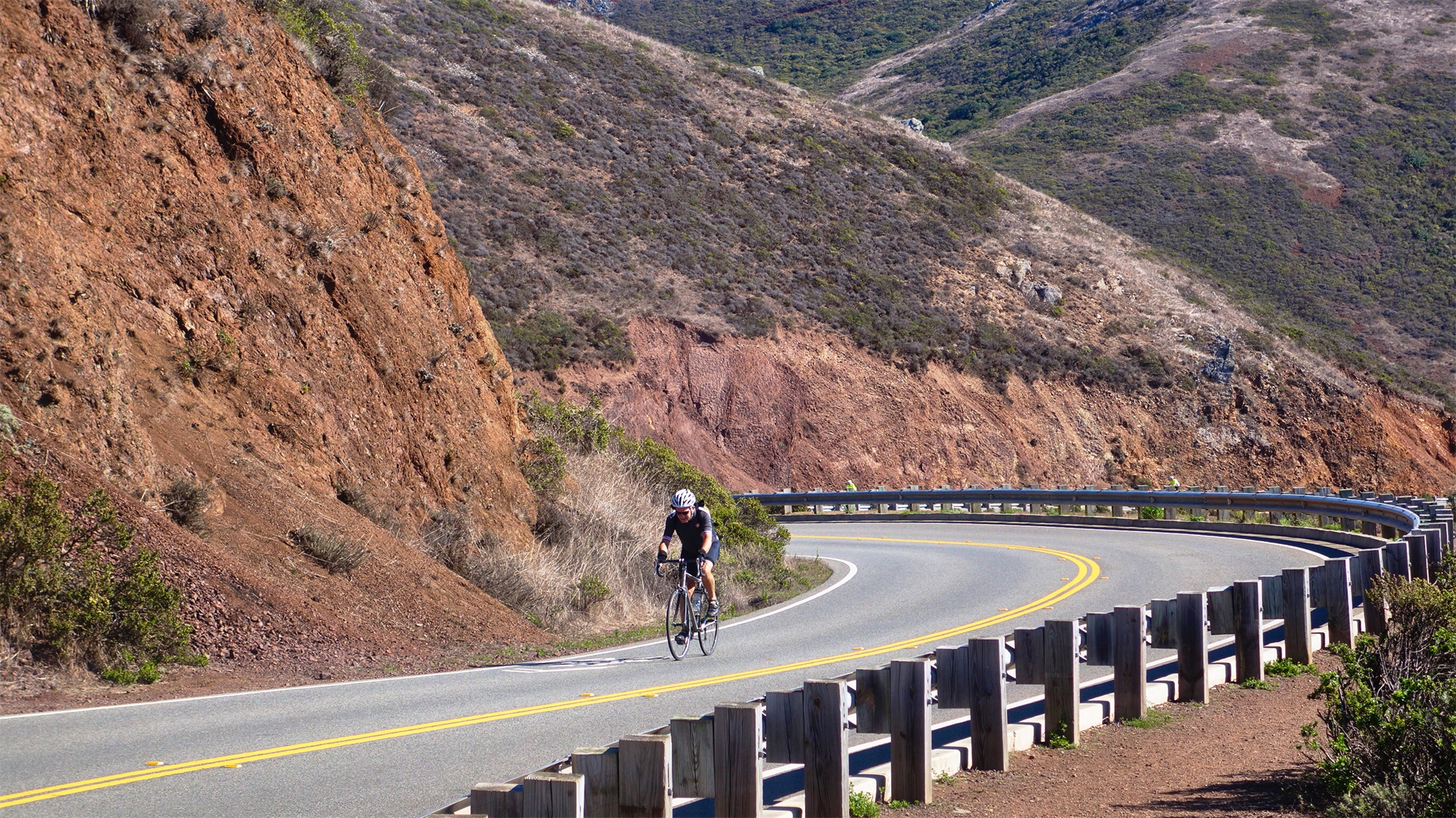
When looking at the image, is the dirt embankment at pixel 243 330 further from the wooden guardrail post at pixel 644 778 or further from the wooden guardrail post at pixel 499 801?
the wooden guardrail post at pixel 499 801

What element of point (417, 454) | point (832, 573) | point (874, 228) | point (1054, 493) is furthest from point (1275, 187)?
Answer: point (417, 454)

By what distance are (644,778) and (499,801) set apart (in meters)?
0.65

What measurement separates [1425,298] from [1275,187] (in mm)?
12540

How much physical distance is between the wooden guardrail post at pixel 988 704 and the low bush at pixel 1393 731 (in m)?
1.58

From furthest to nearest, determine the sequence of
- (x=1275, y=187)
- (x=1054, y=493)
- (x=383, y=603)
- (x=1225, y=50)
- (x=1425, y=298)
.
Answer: (x=1225, y=50) < (x=1275, y=187) < (x=1425, y=298) < (x=1054, y=493) < (x=383, y=603)

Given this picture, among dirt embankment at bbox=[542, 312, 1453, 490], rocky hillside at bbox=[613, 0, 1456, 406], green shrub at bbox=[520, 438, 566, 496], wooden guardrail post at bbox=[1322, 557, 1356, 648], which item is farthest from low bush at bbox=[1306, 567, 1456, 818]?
rocky hillside at bbox=[613, 0, 1456, 406]

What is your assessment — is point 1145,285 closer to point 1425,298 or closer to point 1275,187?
point 1425,298

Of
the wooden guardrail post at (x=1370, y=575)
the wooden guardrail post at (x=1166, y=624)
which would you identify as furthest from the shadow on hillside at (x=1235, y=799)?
the wooden guardrail post at (x=1370, y=575)

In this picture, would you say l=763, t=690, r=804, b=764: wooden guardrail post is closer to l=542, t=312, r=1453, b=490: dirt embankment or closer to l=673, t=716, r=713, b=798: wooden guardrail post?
l=673, t=716, r=713, b=798: wooden guardrail post

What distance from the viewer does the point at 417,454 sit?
647 inches

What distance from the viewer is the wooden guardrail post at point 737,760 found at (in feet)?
17.8

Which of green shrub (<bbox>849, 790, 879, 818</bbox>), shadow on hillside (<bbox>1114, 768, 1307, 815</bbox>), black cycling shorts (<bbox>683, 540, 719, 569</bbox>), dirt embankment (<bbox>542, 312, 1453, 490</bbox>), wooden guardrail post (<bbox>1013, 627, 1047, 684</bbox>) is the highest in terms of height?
wooden guardrail post (<bbox>1013, 627, 1047, 684</bbox>)

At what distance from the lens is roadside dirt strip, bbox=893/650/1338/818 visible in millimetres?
6449

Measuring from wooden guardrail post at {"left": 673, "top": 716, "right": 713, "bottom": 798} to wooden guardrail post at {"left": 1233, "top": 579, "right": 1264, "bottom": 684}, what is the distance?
209 inches
